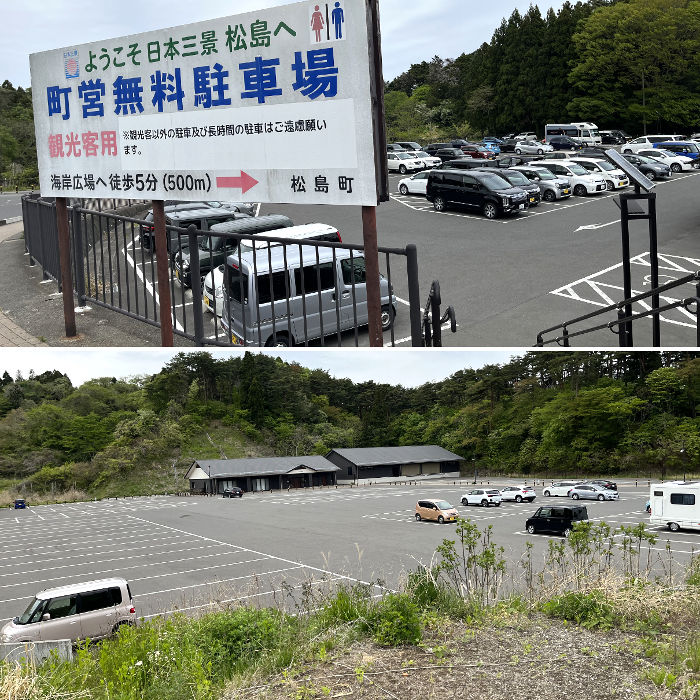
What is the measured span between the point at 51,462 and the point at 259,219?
12508 mm

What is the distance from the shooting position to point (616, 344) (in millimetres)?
11883

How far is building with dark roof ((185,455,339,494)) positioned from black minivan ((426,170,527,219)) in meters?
15.5

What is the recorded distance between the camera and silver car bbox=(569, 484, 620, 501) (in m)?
8.87

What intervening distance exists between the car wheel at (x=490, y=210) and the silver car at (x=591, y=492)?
14.9 meters

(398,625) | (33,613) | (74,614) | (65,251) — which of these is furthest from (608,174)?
(33,613)

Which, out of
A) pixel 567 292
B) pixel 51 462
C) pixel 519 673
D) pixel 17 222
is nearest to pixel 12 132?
pixel 17 222

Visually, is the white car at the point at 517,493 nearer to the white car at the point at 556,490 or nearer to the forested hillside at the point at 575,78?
the white car at the point at 556,490

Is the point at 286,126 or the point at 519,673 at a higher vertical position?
the point at 286,126

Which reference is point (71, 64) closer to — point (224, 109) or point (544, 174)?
point (224, 109)

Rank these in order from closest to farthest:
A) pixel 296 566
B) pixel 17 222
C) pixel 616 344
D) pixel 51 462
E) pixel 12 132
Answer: pixel 51 462, pixel 296 566, pixel 616 344, pixel 17 222, pixel 12 132

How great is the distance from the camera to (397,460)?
8.48 metres

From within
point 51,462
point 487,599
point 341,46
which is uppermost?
point 341,46

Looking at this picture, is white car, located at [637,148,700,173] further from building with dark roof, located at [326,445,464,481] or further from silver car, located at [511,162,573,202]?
building with dark roof, located at [326,445,464,481]

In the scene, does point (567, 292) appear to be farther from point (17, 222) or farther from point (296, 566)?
point (17, 222)
